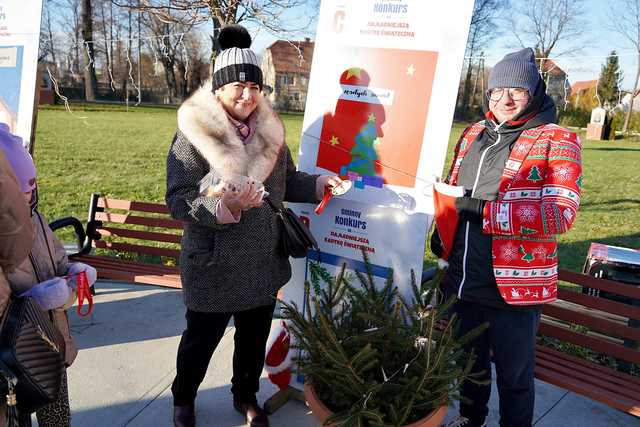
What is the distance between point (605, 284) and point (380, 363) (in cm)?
151

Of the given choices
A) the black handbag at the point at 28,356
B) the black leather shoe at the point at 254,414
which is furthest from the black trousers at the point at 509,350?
the black handbag at the point at 28,356

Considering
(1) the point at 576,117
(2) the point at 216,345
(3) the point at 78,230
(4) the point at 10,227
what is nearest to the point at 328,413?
(2) the point at 216,345

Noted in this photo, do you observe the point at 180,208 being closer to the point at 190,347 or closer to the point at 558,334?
the point at 190,347

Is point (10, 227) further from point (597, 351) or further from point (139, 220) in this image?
point (597, 351)

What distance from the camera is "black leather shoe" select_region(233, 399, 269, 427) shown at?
262 cm

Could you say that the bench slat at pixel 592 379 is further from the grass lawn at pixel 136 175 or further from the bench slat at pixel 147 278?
the grass lawn at pixel 136 175

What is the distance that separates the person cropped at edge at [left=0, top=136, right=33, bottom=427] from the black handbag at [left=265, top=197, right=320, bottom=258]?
3.40 ft

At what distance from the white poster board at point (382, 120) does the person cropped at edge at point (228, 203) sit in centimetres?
21

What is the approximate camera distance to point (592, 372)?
8.72 ft

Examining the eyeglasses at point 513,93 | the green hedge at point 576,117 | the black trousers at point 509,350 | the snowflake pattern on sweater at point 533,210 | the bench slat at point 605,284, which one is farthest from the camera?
the green hedge at point 576,117

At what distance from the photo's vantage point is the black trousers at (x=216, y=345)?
237cm

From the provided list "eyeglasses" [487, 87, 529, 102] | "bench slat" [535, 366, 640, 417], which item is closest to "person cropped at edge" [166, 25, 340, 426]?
"eyeglasses" [487, 87, 529, 102]

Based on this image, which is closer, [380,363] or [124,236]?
[380,363]

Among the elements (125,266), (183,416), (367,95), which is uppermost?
(367,95)
